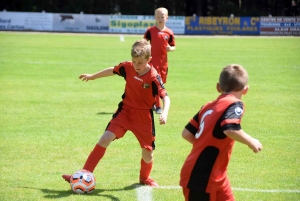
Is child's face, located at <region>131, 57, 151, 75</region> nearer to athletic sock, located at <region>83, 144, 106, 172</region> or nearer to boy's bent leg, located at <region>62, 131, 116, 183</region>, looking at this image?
boy's bent leg, located at <region>62, 131, 116, 183</region>

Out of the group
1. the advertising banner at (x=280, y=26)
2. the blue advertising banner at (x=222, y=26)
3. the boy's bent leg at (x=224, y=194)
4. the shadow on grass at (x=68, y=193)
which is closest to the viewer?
the boy's bent leg at (x=224, y=194)

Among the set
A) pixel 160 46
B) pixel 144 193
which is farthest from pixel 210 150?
pixel 160 46

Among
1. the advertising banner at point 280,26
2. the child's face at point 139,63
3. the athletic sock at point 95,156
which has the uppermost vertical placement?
the child's face at point 139,63

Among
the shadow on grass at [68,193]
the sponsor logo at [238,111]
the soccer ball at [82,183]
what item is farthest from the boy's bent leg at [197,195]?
the soccer ball at [82,183]

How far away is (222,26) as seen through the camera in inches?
1774

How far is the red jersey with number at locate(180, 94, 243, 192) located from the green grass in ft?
6.33

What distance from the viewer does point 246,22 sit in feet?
147

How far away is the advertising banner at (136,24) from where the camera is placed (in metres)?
44.2

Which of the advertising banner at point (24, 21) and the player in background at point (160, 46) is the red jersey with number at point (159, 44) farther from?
the advertising banner at point (24, 21)

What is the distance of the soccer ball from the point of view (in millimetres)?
6684

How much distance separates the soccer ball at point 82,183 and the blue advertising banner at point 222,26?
38522mm

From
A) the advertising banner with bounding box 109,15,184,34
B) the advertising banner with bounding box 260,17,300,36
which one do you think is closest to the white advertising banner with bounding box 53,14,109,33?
the advertising banner with bounding box 109,15,184,34

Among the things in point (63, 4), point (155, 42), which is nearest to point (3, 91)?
point (155, 42)

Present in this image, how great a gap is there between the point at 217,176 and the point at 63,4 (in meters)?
54.6
